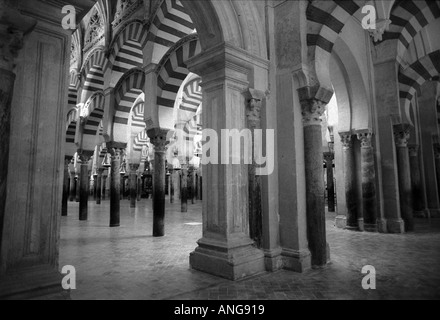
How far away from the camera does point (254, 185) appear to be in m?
3.58

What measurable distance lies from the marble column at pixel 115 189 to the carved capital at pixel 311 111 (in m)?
5.63

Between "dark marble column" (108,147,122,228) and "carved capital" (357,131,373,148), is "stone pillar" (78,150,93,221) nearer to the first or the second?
"dark marble column" (108,147,122,228)

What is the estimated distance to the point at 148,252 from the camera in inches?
181

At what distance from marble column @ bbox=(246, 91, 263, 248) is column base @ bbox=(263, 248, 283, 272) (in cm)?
14

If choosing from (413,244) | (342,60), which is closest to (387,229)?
(413,244)

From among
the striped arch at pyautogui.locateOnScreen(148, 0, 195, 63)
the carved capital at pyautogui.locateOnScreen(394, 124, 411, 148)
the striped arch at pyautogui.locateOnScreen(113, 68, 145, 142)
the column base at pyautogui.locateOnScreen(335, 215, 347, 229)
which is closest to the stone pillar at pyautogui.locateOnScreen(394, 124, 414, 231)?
the carved capital at pyautogui.locateOnScreen(394, 124, 411, 148)

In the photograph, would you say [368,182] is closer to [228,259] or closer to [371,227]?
[371,227]

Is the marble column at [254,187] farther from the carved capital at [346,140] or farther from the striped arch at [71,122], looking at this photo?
the striped arch at [71,122]

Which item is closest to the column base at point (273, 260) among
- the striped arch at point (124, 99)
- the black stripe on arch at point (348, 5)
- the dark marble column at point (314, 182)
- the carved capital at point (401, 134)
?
the dark marble column at point (314, 182)

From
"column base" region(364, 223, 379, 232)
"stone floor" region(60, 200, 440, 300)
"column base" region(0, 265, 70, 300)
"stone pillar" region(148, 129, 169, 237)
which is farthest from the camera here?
"stone pillar" region(148, 129, 169, 237)

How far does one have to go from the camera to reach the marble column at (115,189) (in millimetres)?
7738

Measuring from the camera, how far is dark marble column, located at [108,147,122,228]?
25.4 feet

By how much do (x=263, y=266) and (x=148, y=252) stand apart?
6.55ft
